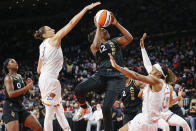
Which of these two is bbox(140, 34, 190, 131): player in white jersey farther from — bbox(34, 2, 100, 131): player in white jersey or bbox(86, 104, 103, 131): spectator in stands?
bbox(86, 104, 103, 131): spectator in stands

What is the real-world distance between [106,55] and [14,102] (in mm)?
1822

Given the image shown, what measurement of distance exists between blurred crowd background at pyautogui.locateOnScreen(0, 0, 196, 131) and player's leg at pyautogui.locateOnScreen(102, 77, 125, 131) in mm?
5522

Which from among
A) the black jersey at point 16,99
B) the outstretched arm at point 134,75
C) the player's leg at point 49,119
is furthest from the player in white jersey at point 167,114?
A: the black jersey at point 16,99

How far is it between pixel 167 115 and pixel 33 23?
1987 centimetres

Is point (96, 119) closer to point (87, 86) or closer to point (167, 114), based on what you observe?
point (167, 114)


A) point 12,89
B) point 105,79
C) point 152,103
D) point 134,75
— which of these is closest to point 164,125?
point 152,103

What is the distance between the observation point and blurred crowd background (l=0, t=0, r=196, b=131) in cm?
1350

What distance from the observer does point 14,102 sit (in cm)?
570

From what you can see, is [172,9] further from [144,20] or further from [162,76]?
[162,76]

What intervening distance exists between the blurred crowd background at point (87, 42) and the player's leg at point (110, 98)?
5.52 m

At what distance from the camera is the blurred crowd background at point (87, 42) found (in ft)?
44.3

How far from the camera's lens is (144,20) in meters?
21.3

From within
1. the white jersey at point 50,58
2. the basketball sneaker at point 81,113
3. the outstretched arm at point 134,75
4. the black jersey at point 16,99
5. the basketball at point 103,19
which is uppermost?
the basketball at point 103,19

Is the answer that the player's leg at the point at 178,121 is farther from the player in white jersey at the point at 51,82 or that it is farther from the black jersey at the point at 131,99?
the player in white jersey at the point at 51,82
